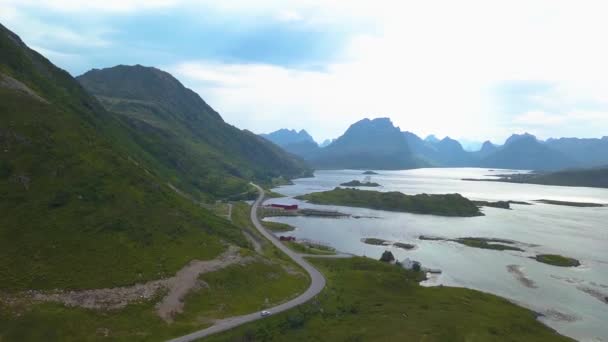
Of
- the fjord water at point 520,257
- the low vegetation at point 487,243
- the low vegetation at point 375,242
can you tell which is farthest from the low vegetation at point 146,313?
the low vegetation at point 487,243

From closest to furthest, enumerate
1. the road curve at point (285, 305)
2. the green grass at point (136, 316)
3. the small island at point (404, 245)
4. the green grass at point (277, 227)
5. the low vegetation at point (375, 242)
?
1. the green grass at point (136, 316)
2. the road curve at point (285, 305)
3. the small island at point (404, 245)
4. the low vegetation at point (375, 242)
5. the green grass at point (277, 227)

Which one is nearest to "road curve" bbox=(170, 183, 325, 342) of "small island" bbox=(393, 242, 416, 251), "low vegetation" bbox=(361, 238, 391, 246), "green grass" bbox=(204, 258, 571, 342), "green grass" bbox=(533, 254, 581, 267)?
"green grass" bbox=(204, 258, 571, 342)

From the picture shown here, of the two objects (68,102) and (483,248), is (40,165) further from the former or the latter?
(483,248)

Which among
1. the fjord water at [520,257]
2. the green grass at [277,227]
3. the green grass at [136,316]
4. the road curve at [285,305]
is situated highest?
the green grass at [136,316]

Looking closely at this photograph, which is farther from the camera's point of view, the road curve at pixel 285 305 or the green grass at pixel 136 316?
the road curve at pixel 285 305

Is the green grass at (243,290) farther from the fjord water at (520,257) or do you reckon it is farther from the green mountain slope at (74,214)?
the fjord water at (520,257)

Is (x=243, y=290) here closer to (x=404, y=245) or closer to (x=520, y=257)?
(x=404, y=245)

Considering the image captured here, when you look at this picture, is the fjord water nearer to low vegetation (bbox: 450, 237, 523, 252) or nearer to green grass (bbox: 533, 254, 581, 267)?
green grass (bbox: 533, 254, 581, 267)

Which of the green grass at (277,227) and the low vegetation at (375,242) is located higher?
the green grass at (277,227)
